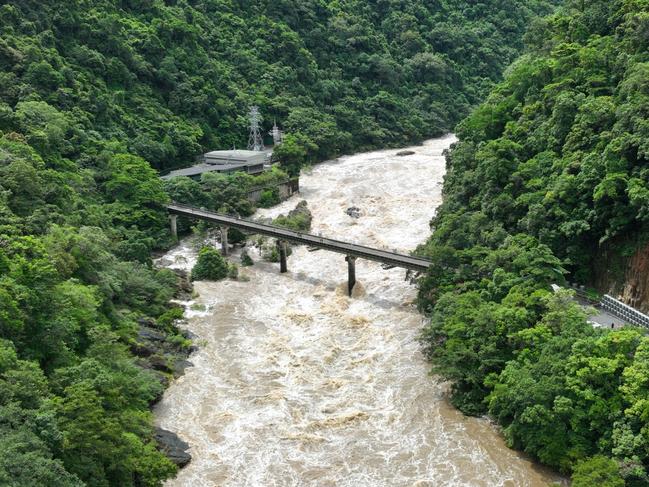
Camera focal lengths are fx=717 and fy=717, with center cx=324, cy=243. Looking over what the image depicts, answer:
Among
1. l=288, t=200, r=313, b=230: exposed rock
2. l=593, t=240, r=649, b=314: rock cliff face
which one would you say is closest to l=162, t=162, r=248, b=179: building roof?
l=288, t=200, r=313, b=230: exposed rock

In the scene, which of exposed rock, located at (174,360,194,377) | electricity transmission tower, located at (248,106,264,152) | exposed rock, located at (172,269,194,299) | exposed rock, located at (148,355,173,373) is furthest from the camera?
electricity transmission tower, located at (248,106,264,152)

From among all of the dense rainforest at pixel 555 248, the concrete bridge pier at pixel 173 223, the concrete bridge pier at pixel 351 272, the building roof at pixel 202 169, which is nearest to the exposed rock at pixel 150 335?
the concrete bridge pier at pixel 351 272

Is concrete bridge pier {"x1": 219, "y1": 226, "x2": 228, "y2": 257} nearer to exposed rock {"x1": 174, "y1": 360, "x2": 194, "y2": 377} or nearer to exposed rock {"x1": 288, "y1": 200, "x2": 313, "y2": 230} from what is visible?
exposed rock {"x1": 288, "y1": 200, "x2": 313, "y2": 230}

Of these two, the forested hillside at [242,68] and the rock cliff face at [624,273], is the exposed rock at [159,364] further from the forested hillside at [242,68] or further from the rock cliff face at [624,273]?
the rock cliff face at [624,273]

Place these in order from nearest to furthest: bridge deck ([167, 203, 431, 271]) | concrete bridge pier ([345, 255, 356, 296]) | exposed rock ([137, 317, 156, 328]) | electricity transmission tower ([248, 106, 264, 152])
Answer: exposed rock ([137, 317, 156, 328]), bridge deck ([167, 203, 431, 271]), concrete bridge pier ([345, 255, 356, 296]), electricity transmission tower ([248, 106, 264, 152])

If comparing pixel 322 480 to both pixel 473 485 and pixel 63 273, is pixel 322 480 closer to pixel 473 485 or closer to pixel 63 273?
pixel 473 485
